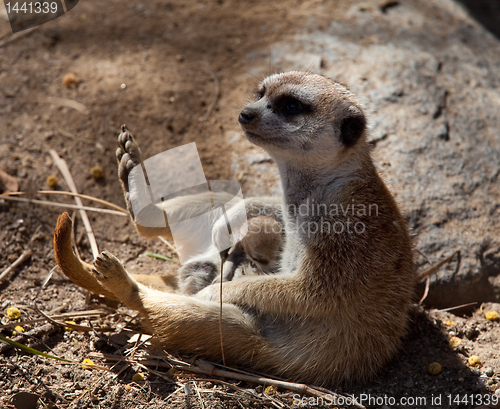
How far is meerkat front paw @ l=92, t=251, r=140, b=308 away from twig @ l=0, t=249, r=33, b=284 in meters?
0.76

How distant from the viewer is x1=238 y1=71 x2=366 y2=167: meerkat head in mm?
2467

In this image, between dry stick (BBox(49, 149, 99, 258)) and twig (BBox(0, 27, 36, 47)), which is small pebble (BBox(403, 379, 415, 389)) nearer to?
dry stick (BBox(49, 149, 99, 258))

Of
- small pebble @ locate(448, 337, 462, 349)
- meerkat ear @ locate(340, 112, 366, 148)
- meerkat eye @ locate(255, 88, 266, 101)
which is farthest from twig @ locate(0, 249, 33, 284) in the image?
small pebble @ locate(448, 337, 462, 349)

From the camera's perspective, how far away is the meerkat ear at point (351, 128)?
2.53 metres

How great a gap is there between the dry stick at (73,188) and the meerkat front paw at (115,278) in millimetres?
682

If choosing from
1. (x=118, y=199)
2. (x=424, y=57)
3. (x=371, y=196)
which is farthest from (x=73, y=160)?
(x=424, y=57)

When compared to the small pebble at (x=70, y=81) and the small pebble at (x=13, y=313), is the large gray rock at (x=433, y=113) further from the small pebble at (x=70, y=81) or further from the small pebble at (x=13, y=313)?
the small pebble at (x=13, y=313)

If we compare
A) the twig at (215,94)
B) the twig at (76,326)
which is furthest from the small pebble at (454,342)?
the twig at (215,94)

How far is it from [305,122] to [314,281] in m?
0.84

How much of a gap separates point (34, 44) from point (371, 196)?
3494 millimetres

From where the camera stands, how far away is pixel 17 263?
2.88 metres

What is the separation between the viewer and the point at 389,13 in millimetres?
4645

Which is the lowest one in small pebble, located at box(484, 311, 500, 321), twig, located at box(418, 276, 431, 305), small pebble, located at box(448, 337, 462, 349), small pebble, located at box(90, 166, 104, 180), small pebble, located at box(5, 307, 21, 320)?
small pebble, located at box(484, 311, 500, 321)

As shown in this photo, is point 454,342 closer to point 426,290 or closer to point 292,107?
point 426,290
